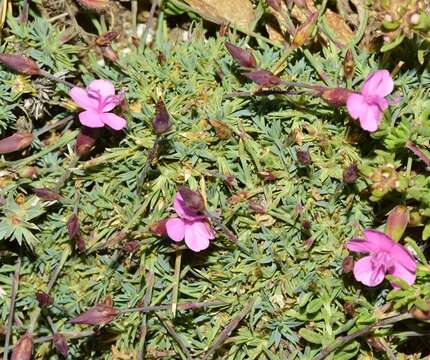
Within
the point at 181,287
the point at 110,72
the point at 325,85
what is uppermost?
the point at 325,85

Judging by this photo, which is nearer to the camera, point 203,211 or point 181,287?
point 203,211

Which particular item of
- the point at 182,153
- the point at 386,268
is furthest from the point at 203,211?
the point at 386,268

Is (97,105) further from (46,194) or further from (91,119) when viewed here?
(46,194)

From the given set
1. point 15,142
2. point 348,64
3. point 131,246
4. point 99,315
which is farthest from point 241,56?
point 99,315

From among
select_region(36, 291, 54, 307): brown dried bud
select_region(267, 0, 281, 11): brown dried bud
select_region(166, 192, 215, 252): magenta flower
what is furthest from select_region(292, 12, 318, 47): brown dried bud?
select_region(36, 291, 54, 307): brown dried bud

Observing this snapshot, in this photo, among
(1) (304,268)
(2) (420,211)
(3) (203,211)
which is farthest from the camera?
(1) (304,268)

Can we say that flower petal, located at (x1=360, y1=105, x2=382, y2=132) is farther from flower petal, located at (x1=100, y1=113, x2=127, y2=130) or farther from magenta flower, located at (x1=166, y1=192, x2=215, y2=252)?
flower petal, located at (x1=100, y1=113, x2=127, y2=130)

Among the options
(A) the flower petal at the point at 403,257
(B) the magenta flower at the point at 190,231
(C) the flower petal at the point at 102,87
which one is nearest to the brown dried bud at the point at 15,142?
(C) the flower petal at the point at 102,87

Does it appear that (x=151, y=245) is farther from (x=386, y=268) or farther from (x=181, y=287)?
(x=386, y=268)
